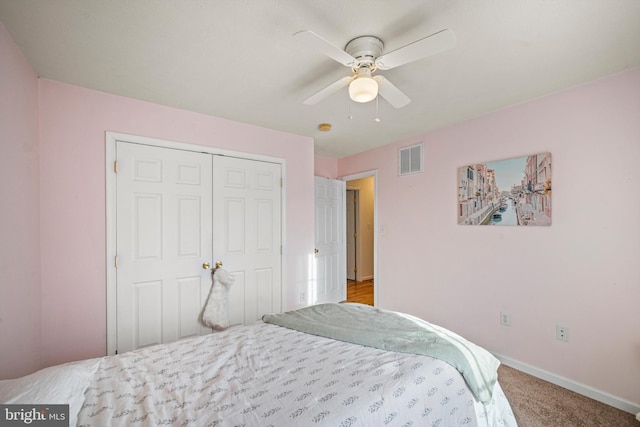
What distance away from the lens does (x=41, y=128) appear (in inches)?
79.7

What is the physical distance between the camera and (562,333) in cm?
226

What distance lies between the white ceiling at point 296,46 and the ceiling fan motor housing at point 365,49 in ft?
0.11

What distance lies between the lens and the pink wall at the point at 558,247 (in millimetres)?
1984

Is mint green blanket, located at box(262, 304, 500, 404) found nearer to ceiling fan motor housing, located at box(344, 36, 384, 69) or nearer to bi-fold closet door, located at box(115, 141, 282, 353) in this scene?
bi-fold closet door, located at box(115, 141, 282, 353)

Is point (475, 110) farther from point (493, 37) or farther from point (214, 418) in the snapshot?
point (214, 418)

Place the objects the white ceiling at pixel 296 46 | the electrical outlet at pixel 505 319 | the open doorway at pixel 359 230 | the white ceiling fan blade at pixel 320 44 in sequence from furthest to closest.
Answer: the open doorway at pixel 359 230 < the electrical outlet at pixel 505 319 < the white ceiling at pixel 296 46 < the white ceiling fan blade at pixel 320 44

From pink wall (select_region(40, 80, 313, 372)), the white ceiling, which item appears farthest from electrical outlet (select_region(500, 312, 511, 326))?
pink wall (select_region(40, 80, 313, 372))

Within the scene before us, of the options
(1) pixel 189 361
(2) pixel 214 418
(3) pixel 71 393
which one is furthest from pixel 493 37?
(3) pixel 71 393

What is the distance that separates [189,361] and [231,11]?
68.3 inches

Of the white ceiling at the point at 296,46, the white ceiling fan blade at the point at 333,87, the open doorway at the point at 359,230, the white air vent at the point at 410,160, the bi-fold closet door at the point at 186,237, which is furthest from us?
the open doorway at the point at 359,230

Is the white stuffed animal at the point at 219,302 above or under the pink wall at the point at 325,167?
under

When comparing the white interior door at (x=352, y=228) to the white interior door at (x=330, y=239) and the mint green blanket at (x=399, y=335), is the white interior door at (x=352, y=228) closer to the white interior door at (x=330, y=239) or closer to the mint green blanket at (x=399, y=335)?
the white interior door at (x=330, y=239)

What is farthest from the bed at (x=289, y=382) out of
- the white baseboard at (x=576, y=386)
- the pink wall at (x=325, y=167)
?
the pink wall at (x=325, y=167)

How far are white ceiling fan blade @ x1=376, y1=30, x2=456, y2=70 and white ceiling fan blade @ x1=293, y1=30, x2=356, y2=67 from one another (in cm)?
19
